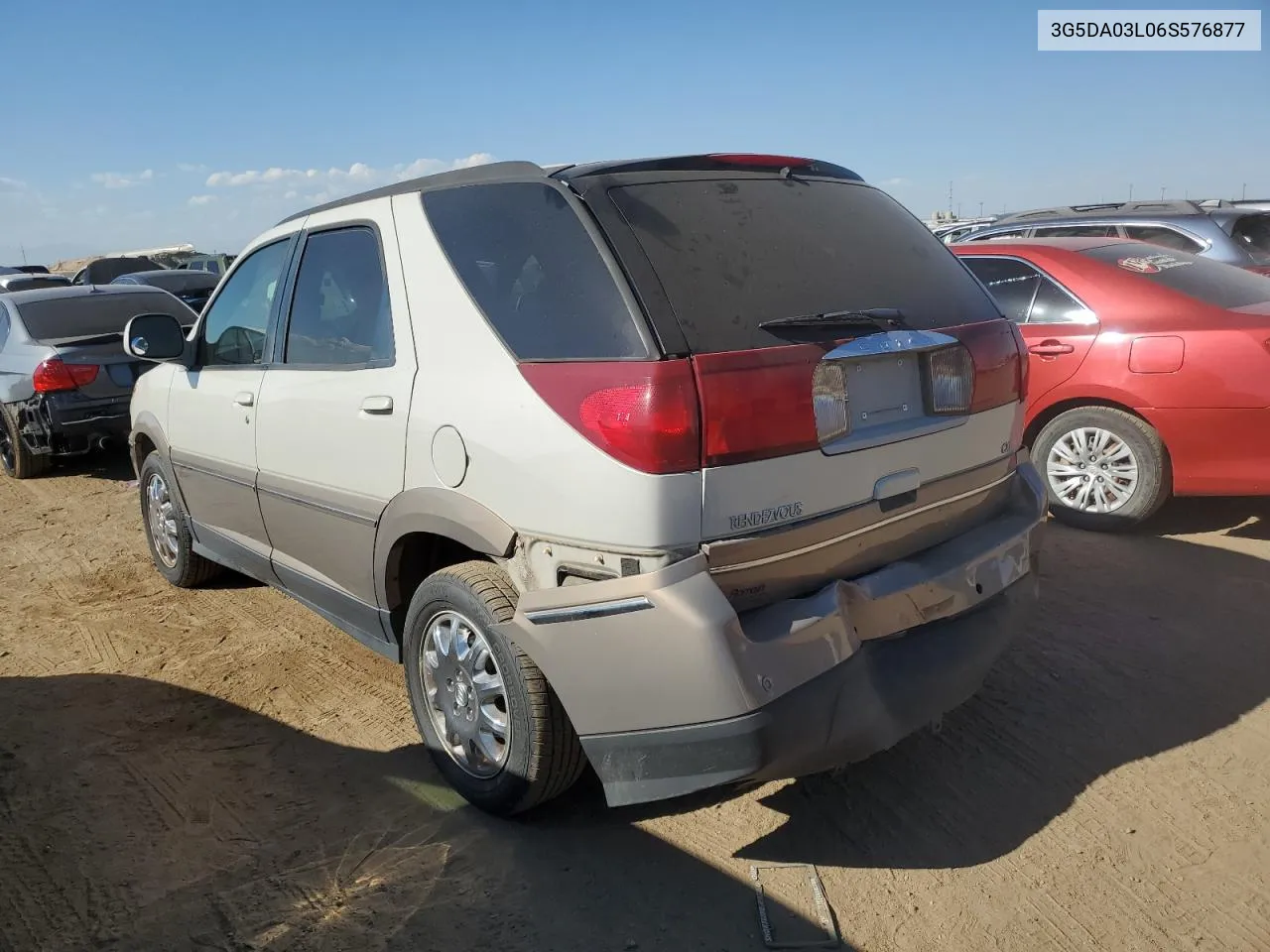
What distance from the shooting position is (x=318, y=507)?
140 inches

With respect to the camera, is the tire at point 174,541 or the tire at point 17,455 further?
the tire at point 17,455

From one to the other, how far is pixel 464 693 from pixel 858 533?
1.31m

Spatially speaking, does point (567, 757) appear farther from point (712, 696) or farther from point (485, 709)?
point (712, 696)

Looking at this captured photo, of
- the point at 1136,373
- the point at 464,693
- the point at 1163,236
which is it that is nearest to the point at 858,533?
the point at 464,693

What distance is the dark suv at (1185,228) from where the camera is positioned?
8305 mm

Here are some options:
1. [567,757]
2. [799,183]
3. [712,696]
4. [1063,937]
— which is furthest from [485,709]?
[799,183]

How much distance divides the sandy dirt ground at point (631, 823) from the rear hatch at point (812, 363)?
85cm

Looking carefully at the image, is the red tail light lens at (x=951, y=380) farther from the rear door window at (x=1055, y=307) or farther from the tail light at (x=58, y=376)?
the tail light at (x=58, y=376)

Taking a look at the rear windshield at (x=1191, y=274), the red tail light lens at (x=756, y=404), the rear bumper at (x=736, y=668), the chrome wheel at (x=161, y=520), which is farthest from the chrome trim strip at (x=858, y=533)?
the chrome wheel at (x=161, y=520)

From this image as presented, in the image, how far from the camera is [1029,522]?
318cm

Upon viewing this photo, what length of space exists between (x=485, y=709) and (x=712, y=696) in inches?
35.4

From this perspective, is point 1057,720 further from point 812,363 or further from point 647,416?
point 647,416

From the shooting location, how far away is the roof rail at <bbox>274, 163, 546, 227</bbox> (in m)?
2.96

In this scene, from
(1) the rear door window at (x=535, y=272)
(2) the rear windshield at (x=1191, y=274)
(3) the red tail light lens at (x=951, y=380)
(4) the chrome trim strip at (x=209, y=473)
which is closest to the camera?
(1) the rear door window at (x=535, y=272)
